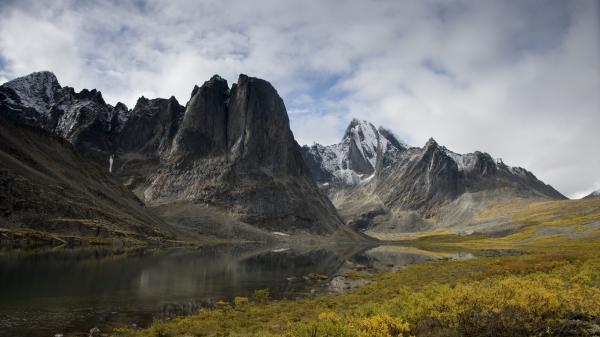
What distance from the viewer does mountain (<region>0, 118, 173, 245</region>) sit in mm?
106125

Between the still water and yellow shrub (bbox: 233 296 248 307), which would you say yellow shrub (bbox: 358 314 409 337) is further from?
yellow shrub (bbox: 233 296 248 307)

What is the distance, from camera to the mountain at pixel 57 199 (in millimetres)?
106125

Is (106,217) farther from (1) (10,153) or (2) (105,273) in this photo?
(2) (105,273)

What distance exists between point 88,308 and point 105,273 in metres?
22.8

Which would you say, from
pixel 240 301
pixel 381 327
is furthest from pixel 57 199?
pixel 381 327

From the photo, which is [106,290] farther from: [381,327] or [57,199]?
[57,199]

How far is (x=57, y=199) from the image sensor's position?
122438mm

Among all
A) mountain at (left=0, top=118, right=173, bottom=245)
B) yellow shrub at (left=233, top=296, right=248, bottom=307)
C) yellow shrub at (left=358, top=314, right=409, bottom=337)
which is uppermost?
mountain at (left=0, top=118, right=173, bottom=245)

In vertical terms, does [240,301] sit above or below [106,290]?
below

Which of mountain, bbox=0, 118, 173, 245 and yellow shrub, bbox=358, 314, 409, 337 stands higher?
mountain, bbox=0, 118, 173, 245

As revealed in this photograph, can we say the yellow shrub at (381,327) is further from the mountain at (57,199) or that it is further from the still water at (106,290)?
the mountain at (57,199)

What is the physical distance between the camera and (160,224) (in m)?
168

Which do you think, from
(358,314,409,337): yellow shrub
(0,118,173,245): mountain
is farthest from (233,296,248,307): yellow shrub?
(0,118,173,245): mountain

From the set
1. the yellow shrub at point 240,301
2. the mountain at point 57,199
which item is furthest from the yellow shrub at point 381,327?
the mountain at point 57,199
